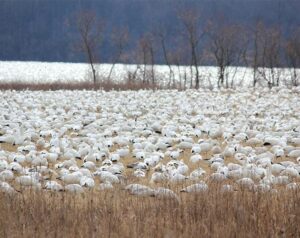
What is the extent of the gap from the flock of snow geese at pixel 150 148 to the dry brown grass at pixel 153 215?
1.11 feet

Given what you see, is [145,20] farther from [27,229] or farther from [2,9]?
[27,229]

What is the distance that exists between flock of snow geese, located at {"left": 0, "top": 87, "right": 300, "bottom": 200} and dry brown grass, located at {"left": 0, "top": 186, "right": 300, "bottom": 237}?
34 cm

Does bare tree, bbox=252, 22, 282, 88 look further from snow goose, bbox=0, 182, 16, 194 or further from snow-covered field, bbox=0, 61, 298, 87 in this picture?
snow goose, bbox=0, 182, 16, 194

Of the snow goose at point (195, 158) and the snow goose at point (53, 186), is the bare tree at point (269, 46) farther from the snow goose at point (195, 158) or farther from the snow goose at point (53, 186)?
the snow goose at point (53, 186)

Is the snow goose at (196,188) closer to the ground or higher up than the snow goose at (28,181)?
higher up

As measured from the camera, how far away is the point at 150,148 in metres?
10.3

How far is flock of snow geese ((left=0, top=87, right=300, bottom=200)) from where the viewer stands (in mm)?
7574

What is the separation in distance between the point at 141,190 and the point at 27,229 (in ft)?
6.17

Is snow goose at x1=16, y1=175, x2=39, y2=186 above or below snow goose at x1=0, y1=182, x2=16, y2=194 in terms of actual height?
below

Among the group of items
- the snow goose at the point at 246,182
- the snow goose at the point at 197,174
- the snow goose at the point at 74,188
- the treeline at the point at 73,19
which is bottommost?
the snow goose at the point at 74,188

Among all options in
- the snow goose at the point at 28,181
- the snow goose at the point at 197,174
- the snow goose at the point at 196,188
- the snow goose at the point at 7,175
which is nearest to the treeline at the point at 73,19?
the snow goose at the point at 197,174

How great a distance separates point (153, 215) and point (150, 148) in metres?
4.51

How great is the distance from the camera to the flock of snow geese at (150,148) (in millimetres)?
7574

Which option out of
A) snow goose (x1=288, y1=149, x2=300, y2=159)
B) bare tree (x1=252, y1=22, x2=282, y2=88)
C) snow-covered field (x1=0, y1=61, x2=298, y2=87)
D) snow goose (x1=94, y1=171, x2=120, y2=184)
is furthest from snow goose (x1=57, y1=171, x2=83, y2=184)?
bare tree (x1=252, y1=22, x2=282, y2=88)
